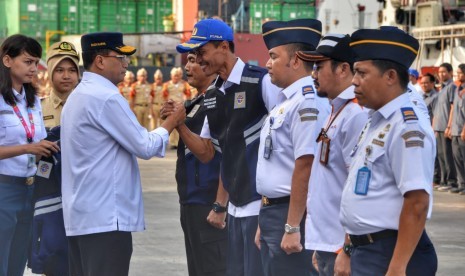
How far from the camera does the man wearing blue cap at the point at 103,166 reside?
21.8 ft

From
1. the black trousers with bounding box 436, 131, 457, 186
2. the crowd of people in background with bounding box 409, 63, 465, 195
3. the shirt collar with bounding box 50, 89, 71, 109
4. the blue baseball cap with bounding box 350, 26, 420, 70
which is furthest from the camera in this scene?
the black trousers with bounding box 436, 131, 457, 186

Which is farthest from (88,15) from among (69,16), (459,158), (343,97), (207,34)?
(343,97)

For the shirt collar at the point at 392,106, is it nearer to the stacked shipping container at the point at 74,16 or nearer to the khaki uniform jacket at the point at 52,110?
the khaki uniform jacket at the point at 52,110

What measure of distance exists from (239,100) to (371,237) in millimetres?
2310

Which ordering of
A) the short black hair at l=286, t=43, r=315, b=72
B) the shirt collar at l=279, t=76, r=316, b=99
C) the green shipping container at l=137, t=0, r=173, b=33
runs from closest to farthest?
the shirt collar at l=279, t=76, r=316, b=99, the short black hair at l=286, t=43, r=315, b=72, the green shipping container at l=137, t=0, r=173, b=33

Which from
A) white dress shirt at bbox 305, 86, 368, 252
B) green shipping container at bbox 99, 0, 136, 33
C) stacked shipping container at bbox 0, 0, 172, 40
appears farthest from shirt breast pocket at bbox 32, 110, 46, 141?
green shipping container at bbox 99, 0, 136, 33

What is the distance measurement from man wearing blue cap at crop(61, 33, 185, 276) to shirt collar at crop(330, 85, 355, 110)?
119 centimetres

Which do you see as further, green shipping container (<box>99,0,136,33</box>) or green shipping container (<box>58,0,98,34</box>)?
green shipping container (<box>99,0,136,33</box>)

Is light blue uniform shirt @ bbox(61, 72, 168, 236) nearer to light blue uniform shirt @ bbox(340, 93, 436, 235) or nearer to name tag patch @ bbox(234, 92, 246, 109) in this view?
name tag patch @ bbox(234, 92, 246, 109)

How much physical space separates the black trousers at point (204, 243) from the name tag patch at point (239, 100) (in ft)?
3.60

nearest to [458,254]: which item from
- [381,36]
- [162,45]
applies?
[381,36]

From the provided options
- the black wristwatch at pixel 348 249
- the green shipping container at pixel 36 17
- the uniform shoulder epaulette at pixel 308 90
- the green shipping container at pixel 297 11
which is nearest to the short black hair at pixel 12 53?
the uniform shoulder epaulette at pixel 308 90

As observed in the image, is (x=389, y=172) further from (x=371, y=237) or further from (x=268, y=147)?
(x=268, y=147)

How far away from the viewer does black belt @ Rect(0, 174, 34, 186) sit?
768 cm
